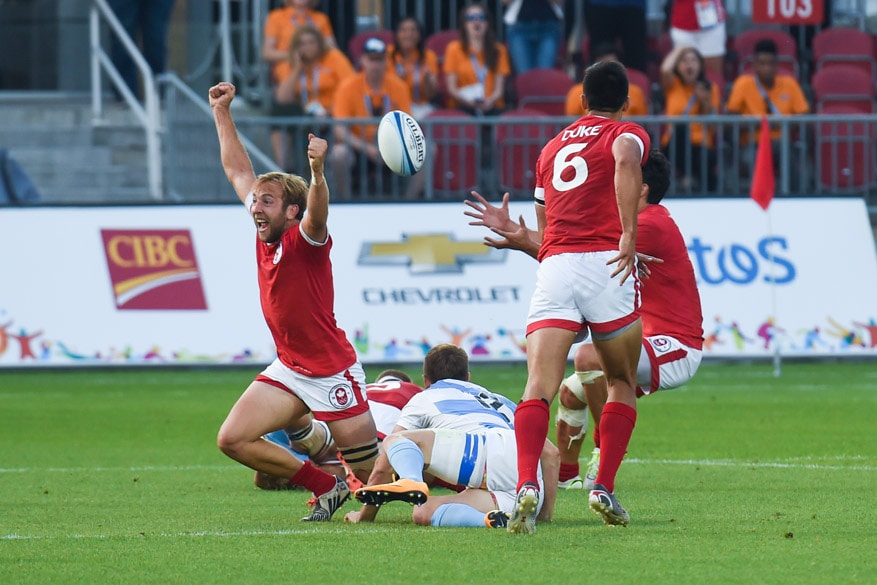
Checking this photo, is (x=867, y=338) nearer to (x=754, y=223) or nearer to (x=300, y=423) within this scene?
(x=754, y=223)

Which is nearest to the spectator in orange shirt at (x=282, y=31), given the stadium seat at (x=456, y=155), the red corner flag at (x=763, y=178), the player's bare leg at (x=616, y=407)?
the stadium seat at (x=456, y=155)

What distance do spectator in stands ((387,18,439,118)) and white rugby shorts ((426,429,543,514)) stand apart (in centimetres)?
1196

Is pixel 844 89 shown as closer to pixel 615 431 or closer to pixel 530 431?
pixel 615 431

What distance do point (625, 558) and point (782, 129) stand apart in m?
12.9

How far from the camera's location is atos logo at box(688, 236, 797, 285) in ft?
55.2

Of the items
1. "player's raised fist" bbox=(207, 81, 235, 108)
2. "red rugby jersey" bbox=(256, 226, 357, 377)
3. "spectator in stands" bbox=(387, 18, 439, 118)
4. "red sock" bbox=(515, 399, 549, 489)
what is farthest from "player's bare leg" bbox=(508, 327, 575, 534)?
"spectator in stands" bbox=(387, 18, 439, 118)

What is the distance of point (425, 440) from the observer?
774cm

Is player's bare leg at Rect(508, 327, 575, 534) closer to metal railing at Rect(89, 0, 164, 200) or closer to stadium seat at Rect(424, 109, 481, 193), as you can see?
stadium seat at Rect(424, 109, 481, 193)

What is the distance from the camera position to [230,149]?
27.1ft

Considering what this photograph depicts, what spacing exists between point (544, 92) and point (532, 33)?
3.05 feet

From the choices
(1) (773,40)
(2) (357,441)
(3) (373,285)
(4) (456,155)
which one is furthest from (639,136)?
(1) (773,40)

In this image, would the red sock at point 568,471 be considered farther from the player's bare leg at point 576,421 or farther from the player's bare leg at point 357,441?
the player's bare leg at point 357,441

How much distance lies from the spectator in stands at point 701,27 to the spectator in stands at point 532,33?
1492 millimetres

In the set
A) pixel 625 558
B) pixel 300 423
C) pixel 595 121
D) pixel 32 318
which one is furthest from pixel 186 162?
pixel 625 558
